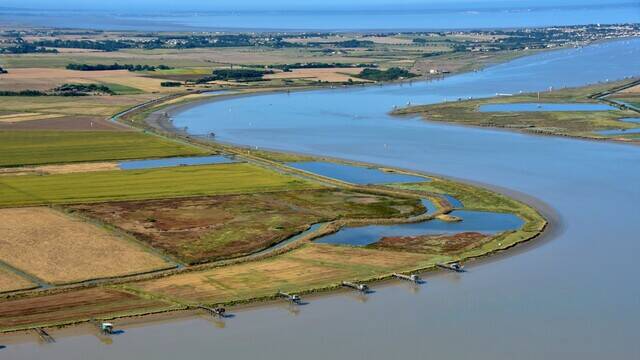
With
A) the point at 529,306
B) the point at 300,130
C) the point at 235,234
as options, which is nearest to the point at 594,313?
the point at 529,306

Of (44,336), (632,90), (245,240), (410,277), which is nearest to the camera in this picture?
(44,336)

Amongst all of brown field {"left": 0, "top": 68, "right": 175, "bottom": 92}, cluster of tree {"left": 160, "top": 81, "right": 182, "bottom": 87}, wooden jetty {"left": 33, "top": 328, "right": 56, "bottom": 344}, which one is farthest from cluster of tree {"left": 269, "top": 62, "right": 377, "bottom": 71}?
wooden jetty {"left": 33, "top": 328, "right": 56, "bottom": 344}

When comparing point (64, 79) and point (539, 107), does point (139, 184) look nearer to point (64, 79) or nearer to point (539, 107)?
point (539, 107)

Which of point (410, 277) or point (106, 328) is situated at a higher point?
point (410, 277)

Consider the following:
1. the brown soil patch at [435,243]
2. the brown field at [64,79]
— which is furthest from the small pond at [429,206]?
the brown field at [64,79]

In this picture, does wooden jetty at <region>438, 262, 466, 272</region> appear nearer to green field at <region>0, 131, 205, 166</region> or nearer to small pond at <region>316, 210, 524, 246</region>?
small pond at <region>316, 210, 524, 246</region>

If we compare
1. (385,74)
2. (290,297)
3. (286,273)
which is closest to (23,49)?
(385,74)
